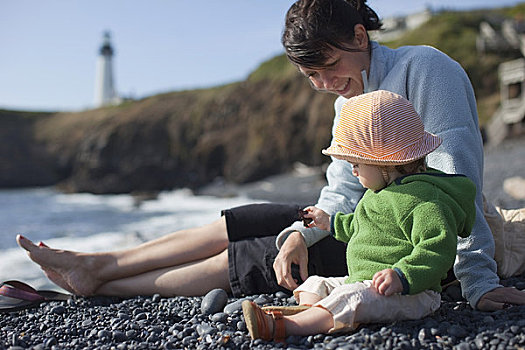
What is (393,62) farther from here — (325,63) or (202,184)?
(202,184)

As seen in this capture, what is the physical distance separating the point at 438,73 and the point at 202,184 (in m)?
28.5

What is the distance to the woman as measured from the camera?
2.56 meters

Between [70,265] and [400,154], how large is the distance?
2512mm

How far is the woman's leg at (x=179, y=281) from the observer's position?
351cm

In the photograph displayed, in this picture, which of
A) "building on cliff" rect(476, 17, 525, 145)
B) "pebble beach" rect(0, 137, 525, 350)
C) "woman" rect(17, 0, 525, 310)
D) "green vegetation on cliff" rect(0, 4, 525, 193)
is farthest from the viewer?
"green vegetation on cliff" rect(0, 4, 525, 193)

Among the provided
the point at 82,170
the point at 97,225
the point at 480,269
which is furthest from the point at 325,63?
the point at 82,170

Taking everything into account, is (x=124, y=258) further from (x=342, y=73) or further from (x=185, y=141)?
(x=185, y=141)

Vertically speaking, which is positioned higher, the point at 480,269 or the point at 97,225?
the point at 480,269

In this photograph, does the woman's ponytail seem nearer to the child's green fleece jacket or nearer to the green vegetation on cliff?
the child's green fleece jacket

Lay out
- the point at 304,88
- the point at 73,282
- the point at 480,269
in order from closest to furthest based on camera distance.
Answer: the point at 480,269, the point at 73,282, the point at 304,88

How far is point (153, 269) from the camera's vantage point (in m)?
3.72

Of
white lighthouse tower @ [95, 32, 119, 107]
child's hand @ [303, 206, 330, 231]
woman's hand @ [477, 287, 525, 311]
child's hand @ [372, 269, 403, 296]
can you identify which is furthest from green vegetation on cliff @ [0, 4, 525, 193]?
white lighthouse tower @ [95, 32, 119, 107]

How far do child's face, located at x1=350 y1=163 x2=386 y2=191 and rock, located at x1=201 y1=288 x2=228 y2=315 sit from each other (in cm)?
135

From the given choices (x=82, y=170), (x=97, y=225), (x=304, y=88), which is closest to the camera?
(x=97, y=225)
